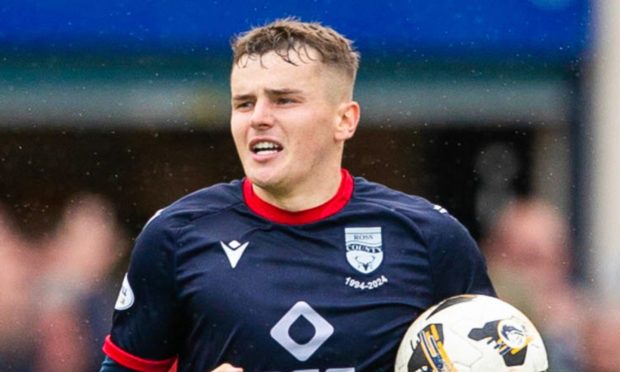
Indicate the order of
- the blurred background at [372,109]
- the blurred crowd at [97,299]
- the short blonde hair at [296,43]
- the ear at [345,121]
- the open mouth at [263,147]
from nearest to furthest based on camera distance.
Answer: the open mouth at [263,147] → the short blonde hair at [296,43] → the ear at [345,121] → the blurred crowd at [97,299] → the blurred background at [372,109]

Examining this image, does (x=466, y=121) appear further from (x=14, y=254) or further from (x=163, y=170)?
(x=14, y=254)

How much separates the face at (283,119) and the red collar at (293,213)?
0.07 metres

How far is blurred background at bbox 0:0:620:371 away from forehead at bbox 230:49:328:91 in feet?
15.3

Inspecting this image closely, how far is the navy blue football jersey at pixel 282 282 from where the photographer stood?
5.33 metres

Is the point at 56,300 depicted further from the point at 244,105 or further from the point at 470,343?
the point at 470,343

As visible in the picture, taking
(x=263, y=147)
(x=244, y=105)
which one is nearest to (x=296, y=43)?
(x=244, y=105)

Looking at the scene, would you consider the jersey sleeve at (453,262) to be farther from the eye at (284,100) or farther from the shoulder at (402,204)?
the eye at (284,100)

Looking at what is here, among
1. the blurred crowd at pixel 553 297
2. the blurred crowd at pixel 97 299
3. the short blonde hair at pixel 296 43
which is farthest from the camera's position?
the blurred crowd at pixel 97 299

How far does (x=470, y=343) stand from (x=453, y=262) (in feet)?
1.36

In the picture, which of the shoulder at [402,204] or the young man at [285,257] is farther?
the shoulder at [402,204]

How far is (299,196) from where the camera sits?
5.56 meters

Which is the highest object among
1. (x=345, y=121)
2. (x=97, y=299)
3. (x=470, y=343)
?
(x=345, y=121)

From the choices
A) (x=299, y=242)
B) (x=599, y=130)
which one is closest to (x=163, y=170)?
(x=599, y=130)

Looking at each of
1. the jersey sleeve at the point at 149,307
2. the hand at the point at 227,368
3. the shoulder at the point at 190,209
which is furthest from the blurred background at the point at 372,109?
the hand at the point at 227,368
